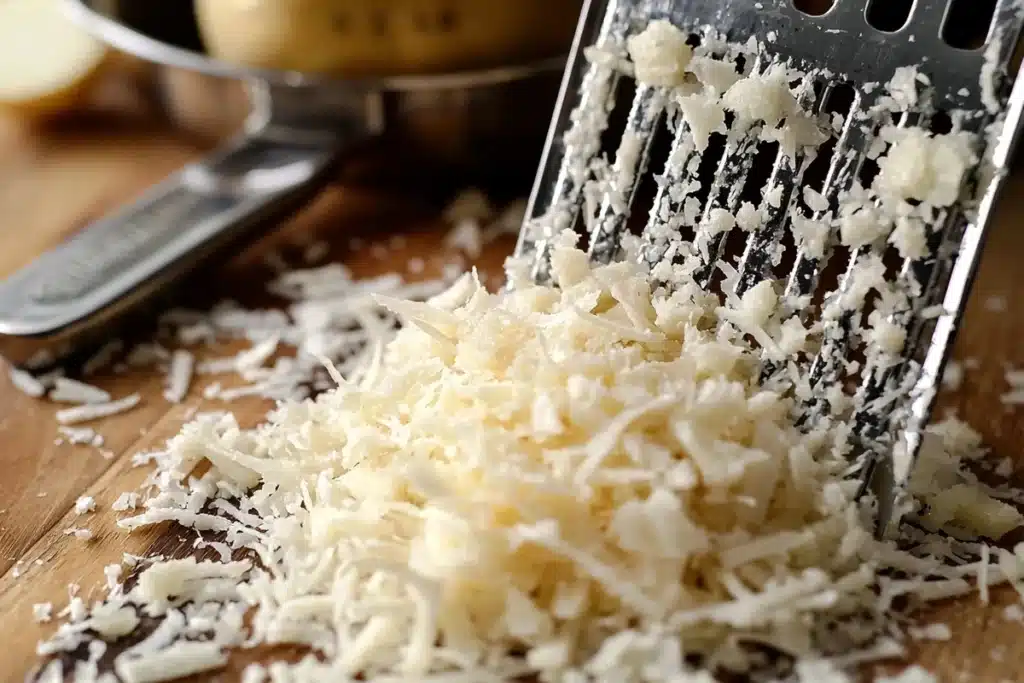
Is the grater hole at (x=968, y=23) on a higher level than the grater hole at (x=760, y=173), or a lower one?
higher

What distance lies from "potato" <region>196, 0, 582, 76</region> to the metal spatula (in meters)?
0.22

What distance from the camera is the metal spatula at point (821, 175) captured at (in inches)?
22.8

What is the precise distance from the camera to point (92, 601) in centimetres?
59

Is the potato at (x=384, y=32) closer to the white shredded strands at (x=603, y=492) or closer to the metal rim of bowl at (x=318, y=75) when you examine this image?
the metal rim of bowl at (x=318, y=75)

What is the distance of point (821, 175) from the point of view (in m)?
0.77

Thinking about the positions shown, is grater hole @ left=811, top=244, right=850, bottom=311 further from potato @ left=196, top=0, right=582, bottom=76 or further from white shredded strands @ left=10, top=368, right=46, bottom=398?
white shredded strands @ left=10, top=368, right=46, bottom=398

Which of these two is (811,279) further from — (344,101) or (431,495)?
(344,101)

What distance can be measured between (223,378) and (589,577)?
0.38m

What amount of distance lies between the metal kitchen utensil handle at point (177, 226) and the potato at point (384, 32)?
5cm

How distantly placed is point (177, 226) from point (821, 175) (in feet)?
1.72

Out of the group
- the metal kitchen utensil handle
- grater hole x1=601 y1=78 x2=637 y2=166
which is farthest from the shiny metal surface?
grater hole x1=601 y1=78 x2=637 y2=166

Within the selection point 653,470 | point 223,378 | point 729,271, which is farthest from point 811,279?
point 223,378

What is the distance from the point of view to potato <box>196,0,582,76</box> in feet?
Answer: 2.97

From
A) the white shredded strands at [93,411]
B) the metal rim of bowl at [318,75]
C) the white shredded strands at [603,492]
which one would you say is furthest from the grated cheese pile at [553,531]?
the metal rim of bowl at [318,75]
